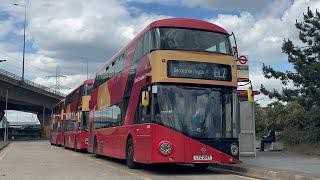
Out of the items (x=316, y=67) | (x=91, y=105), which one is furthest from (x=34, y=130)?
(x=316, y=67)

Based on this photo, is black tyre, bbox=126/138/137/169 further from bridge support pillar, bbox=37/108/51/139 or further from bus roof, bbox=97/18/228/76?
bridge support pillar, bbox=37/108/51/139

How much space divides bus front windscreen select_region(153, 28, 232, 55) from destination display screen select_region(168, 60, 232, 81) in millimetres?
475

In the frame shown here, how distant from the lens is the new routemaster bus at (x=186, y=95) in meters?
15.7

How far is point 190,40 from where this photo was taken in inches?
645

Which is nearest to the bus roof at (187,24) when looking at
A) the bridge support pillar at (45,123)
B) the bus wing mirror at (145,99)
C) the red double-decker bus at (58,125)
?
the bus wing mirror at (145,99)

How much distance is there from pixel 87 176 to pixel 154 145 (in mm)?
2123

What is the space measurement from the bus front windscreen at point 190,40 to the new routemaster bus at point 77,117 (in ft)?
51.7

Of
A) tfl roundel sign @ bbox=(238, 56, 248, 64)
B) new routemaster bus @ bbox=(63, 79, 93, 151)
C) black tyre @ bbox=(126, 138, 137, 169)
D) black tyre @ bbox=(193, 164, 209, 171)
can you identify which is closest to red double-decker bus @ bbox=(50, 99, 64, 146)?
new routemaster bus @ bbox=(63, 79, 93, 151)

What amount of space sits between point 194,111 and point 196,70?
1.22 meters

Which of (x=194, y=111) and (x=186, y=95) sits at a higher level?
(x=186, y=95)

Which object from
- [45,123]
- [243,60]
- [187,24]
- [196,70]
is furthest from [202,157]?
[45,123]

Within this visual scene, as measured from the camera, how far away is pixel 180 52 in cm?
1600

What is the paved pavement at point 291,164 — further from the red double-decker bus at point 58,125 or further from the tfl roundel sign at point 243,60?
the red double-decker bus at point 58,125

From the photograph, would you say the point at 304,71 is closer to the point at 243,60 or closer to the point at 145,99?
the point at 243,60
